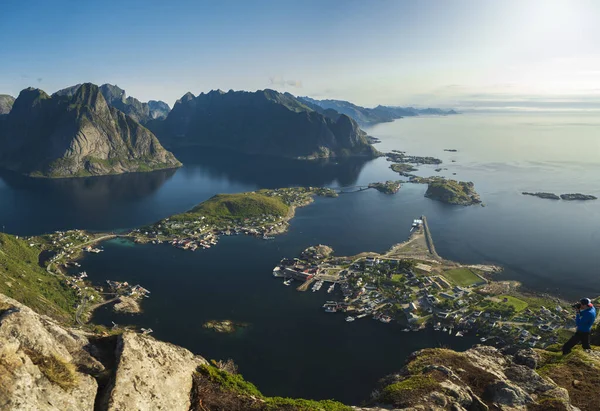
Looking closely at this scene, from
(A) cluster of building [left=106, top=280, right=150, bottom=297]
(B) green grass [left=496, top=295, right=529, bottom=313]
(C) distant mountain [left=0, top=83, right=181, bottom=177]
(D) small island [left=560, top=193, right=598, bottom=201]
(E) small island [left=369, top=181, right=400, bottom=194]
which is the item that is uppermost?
(C) distant mountain [left=0, top=83, right=181, bottom=177]

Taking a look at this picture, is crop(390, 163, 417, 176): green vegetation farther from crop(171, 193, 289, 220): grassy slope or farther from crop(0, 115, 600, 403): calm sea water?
crop(171, 193, 289, 220): grassy slope

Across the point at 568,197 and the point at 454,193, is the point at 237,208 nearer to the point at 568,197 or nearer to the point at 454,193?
the point at 454,193

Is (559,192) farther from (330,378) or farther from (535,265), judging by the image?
(330,378)

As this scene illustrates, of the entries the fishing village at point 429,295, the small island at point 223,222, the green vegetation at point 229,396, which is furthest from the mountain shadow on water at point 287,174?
the green vegetation at point 229,396

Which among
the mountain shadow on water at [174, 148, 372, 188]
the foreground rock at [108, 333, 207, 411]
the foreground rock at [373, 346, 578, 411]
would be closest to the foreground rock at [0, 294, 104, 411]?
the foreground rock at [108, 333, 207, 411]

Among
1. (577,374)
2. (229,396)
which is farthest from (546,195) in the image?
(229,396)
